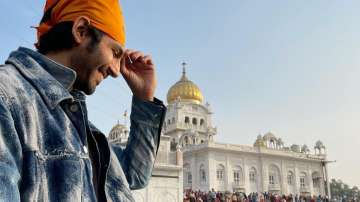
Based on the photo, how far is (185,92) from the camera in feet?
151

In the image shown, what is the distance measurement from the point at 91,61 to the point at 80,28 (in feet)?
0.37

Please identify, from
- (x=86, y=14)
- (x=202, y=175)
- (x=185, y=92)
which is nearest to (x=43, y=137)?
(x=86, y=14)

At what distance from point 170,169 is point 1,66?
1378cm

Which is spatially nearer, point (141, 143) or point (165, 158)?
point (141, 143)

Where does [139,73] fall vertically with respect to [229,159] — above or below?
below

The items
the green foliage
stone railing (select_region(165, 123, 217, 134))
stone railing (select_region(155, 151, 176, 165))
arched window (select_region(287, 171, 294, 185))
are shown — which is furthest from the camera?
the green foliage

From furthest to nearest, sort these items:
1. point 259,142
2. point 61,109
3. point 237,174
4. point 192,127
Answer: point 259,142
point 192,127
point 237,174
point 61,109

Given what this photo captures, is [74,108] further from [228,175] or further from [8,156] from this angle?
[228,175]

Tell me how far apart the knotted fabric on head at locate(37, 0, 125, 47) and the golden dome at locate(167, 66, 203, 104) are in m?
44.2

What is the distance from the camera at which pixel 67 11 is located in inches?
54.1

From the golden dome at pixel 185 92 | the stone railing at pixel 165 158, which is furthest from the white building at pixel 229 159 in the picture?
the stone railing at pixel 165 158

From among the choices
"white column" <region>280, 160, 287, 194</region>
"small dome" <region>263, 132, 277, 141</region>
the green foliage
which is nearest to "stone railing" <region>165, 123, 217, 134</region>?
"small dome" <region>263, 132, 277, 141</region>

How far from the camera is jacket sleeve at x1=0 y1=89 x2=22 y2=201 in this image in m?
0.91

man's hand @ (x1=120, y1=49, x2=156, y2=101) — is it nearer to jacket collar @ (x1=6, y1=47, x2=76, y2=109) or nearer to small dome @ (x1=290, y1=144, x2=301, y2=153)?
jacket collar @ (x1=6, y1=47, x2=76, y2=109)
